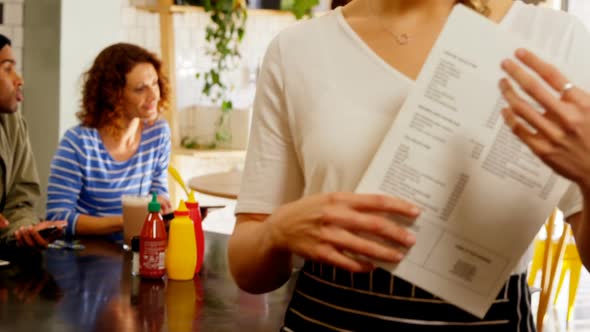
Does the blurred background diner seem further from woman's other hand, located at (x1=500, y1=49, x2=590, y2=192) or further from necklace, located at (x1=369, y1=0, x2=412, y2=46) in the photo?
woman's other hand, located at (x1=500, y1=49, x2=590, y2=192)

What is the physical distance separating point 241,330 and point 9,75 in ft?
6.22

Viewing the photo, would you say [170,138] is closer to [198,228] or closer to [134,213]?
[134,213]

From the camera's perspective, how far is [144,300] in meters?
2.08

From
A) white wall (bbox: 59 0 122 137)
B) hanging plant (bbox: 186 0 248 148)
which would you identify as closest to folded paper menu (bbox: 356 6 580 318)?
white wall (bbox: 59 0 122 137)

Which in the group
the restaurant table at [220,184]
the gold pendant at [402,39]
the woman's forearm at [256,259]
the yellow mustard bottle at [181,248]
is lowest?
the restaurant table at [220,184]

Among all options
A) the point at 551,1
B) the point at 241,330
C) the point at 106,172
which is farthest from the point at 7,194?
the point at 551,1

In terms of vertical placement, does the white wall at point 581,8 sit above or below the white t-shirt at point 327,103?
above

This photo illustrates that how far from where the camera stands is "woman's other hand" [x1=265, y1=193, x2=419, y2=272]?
3.11ft

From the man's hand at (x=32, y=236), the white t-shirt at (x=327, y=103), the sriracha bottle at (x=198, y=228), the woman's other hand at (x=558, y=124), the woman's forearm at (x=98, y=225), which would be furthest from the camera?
the woman's forearm at (x=98, y=225)

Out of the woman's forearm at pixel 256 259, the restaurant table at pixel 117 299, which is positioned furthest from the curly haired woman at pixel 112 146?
the woman's forearm at pixel 256 259

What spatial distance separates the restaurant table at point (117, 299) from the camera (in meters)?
1.89

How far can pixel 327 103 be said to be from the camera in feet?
3.62

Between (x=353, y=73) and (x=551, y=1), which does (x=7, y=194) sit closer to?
(x=353, y=73)

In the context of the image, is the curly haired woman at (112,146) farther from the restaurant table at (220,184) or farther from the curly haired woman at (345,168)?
the curly haired woman at (345,168)
